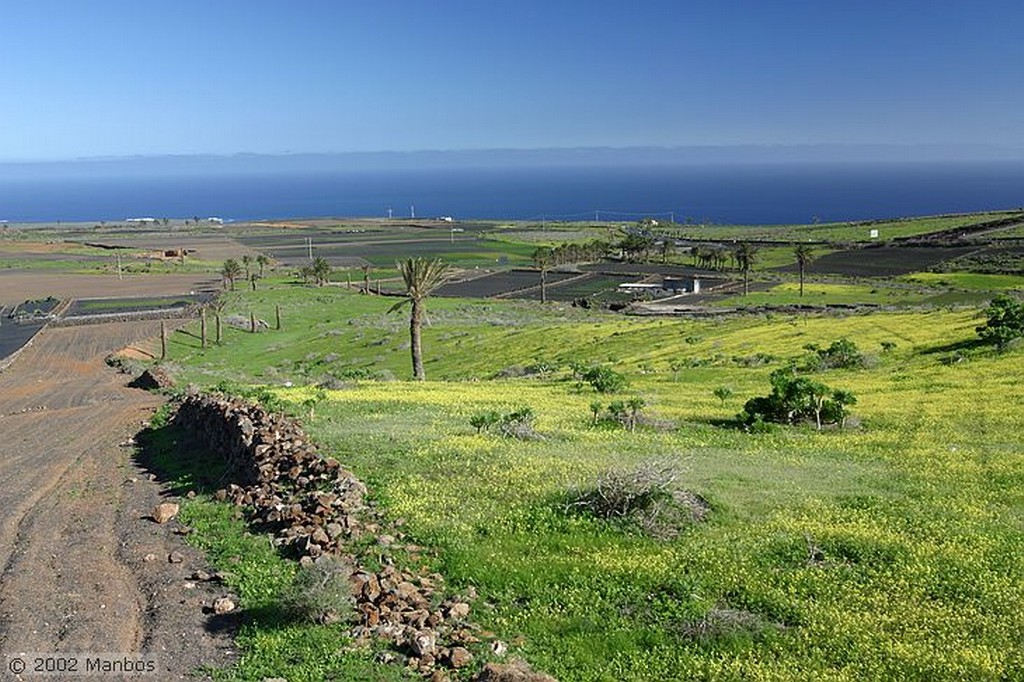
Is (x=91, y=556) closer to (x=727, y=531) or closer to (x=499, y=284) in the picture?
(x=727, y=531)

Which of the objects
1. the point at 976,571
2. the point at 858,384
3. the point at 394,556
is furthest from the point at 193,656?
the point at 858,384

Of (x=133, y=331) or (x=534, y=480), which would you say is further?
(x=133, y=331)

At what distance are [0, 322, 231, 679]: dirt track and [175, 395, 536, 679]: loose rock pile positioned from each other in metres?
1.98

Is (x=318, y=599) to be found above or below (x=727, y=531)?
above

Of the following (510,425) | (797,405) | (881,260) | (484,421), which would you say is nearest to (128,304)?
(484,421)

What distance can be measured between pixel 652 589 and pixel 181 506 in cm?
1234

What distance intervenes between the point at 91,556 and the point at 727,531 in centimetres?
1337

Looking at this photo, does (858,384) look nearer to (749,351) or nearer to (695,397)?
(695,397)

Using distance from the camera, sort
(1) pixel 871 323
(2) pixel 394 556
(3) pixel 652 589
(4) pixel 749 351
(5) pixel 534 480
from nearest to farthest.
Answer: (3) pixel 652 589, (2) pixel 394 556, (5) pixel 534 480, (4) pixel 749 351, (1) pixel 871 323

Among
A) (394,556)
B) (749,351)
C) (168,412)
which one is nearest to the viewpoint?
(394,556)

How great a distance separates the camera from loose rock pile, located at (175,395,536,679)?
43.1 ft

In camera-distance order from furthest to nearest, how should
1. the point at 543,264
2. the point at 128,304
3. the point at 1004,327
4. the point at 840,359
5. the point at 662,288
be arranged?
1. the point at 662,288
2. the point at 543,264
3. the point at 128,304
4. the point at 840,359
5. the point at 1004,327

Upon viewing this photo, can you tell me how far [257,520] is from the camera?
19.0 m

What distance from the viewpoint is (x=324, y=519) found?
1777 cm
